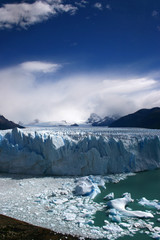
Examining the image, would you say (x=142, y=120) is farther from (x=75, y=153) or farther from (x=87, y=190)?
(x=87, y=190)

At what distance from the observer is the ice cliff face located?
13.3 meters

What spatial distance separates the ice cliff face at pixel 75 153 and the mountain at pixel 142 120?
2086cm

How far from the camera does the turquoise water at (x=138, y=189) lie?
726cm

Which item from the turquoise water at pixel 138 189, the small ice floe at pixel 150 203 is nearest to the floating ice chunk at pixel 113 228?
the turquoise water at pixel 138 189

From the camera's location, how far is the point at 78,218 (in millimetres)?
7113

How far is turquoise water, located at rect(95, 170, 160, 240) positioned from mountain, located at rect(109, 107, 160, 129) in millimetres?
22942

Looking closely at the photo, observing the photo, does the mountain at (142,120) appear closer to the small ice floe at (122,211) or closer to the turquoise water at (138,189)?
the turquoise water at (138,189)

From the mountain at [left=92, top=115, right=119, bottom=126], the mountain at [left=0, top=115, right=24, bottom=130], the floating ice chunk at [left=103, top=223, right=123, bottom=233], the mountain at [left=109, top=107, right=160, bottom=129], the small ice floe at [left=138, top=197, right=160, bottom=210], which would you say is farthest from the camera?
the mountain at [left=92, top=115, right=119, bottom=126]

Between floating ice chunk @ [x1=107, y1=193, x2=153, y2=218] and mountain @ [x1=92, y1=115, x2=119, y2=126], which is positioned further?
mountain @ [x1=92, y1=115, x2=119, y2=126]

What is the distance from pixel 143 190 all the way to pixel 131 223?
12.4 feet

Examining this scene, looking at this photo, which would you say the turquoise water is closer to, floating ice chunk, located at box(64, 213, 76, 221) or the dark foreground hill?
floating ice chunk, located at box(64, 213, 76, 221)

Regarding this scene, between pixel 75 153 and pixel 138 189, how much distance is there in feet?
15.3

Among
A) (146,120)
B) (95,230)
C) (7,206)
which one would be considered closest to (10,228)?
(7,206)

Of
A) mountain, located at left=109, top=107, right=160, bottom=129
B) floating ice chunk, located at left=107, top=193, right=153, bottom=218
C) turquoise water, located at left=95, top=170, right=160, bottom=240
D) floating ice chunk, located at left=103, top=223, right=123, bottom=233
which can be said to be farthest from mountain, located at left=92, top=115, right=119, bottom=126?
floating ice chunk, located at left=103, top=223, right=123, bottom=233
